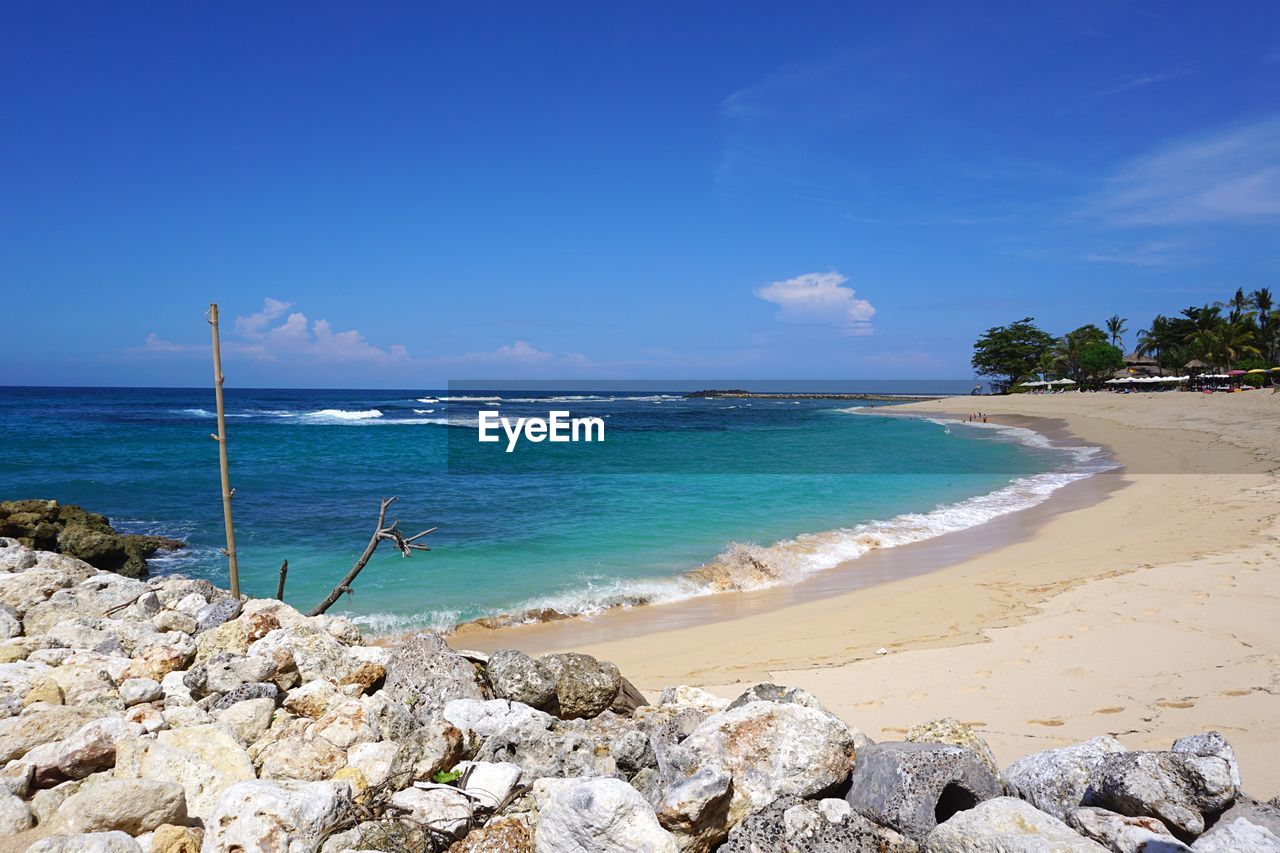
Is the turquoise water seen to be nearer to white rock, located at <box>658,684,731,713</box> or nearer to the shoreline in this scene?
the shoreline

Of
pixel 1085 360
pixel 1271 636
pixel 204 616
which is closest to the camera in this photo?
pixel 204 616

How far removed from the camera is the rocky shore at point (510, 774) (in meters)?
2.78

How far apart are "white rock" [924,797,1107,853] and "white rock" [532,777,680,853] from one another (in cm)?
105

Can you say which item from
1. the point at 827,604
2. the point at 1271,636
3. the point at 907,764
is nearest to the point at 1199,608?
the point at 1271,636

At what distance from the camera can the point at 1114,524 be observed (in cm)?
1326

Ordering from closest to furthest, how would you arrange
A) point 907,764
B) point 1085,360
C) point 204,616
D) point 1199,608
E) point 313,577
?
point 907,764, point 204,616, point 1199,608, point 313,577, point 1085,360

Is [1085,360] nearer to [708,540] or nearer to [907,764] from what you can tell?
[708,540]

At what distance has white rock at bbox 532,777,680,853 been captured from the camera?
2797 millimetres

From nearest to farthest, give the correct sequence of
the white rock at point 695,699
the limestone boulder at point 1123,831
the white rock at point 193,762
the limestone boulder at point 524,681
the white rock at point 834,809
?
the limestone boulder at point 1123,831 → the white rock at point 834,809 → the white rock at point 193,762 → the white rock at point 695,699 → the limestone boulder at point 524,681

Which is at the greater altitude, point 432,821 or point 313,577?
point 432,821

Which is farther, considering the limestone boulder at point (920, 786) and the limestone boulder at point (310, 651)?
the limestone boulder at point (310, 651)

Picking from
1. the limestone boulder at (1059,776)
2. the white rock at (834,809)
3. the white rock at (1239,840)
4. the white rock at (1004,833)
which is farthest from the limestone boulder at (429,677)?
the white rock at (1239,840)

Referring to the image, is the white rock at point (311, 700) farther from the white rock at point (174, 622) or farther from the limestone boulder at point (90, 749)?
the white rock at point (174, 622)

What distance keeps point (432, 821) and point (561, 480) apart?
19.0 m
